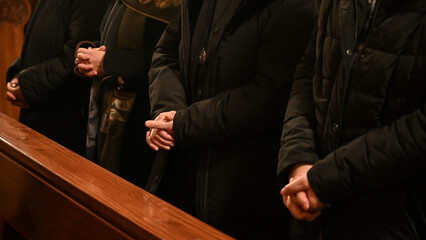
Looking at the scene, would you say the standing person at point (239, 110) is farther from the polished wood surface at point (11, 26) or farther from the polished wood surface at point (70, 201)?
the polished wood surface at point (11, 26)

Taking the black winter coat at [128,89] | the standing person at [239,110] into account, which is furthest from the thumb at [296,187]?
the black winter coat at [128,89]

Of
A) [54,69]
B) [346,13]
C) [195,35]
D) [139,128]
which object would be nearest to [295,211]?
[346,13]

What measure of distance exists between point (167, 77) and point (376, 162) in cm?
83

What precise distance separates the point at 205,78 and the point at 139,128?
553 mm

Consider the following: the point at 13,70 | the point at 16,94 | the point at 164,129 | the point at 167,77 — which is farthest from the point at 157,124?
the point at 13,70

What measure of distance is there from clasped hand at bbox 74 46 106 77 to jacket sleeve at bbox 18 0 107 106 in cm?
23

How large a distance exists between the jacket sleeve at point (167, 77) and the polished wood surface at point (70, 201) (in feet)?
0.99

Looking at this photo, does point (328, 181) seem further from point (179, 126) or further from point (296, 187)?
point (179, 126)

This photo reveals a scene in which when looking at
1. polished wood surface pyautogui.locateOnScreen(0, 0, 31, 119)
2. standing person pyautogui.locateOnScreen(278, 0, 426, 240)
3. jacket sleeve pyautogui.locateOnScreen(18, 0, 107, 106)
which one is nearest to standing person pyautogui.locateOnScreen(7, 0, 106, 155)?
jacket sleeve pyautogui.locateOnScreen(18, 0, 107, 106)

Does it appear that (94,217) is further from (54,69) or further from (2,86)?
(2,86)

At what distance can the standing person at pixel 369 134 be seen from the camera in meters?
1.13

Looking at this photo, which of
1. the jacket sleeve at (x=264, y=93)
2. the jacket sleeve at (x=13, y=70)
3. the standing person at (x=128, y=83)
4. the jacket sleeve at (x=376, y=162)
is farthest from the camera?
the jacket sleeve at (x=13, y=70)

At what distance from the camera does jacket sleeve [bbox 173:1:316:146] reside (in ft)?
5.04

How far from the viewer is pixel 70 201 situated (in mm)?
1401
